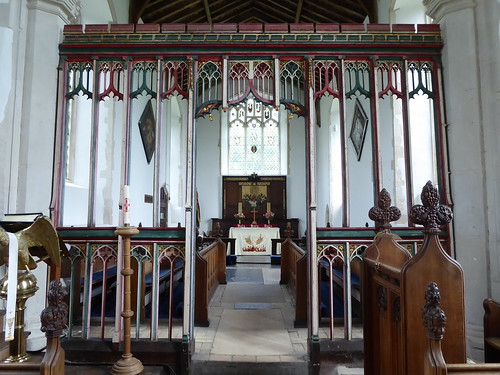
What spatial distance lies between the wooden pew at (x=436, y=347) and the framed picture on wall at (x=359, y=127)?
463cm

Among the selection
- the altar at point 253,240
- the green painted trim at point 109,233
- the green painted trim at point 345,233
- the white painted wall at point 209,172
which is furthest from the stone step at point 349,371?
the white painted wall at point 209,172

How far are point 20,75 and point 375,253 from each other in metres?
2.82

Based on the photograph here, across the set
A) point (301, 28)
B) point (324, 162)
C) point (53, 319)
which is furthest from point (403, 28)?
point (324, 162)

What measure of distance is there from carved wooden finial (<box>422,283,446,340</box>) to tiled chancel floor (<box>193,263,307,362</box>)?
1.85 m

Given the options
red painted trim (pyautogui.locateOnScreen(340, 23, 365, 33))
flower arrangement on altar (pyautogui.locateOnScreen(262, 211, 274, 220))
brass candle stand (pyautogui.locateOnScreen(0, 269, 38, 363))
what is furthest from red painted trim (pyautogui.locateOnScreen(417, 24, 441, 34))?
flower arrangement on altar (pyautogui.locateOnScreen(262, 211, 274, 220))

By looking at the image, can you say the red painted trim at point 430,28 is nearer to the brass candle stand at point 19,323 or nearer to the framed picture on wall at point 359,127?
the framed picture on wall at point 359,127

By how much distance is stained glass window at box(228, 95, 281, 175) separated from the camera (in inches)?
452

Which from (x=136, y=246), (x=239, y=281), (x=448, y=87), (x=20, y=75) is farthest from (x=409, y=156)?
(x=239, y=281)

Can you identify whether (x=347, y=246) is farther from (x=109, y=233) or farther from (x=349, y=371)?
(x=109, y=233)

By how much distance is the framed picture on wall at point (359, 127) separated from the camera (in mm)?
5506

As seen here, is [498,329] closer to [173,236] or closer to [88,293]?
[173,236]

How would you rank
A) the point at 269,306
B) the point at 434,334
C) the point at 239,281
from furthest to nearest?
the point at 239,281 → the point at 269,306 → the point at 434,334

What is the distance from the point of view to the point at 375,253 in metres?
1.80

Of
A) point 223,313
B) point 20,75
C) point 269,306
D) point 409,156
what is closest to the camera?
point 20,75
